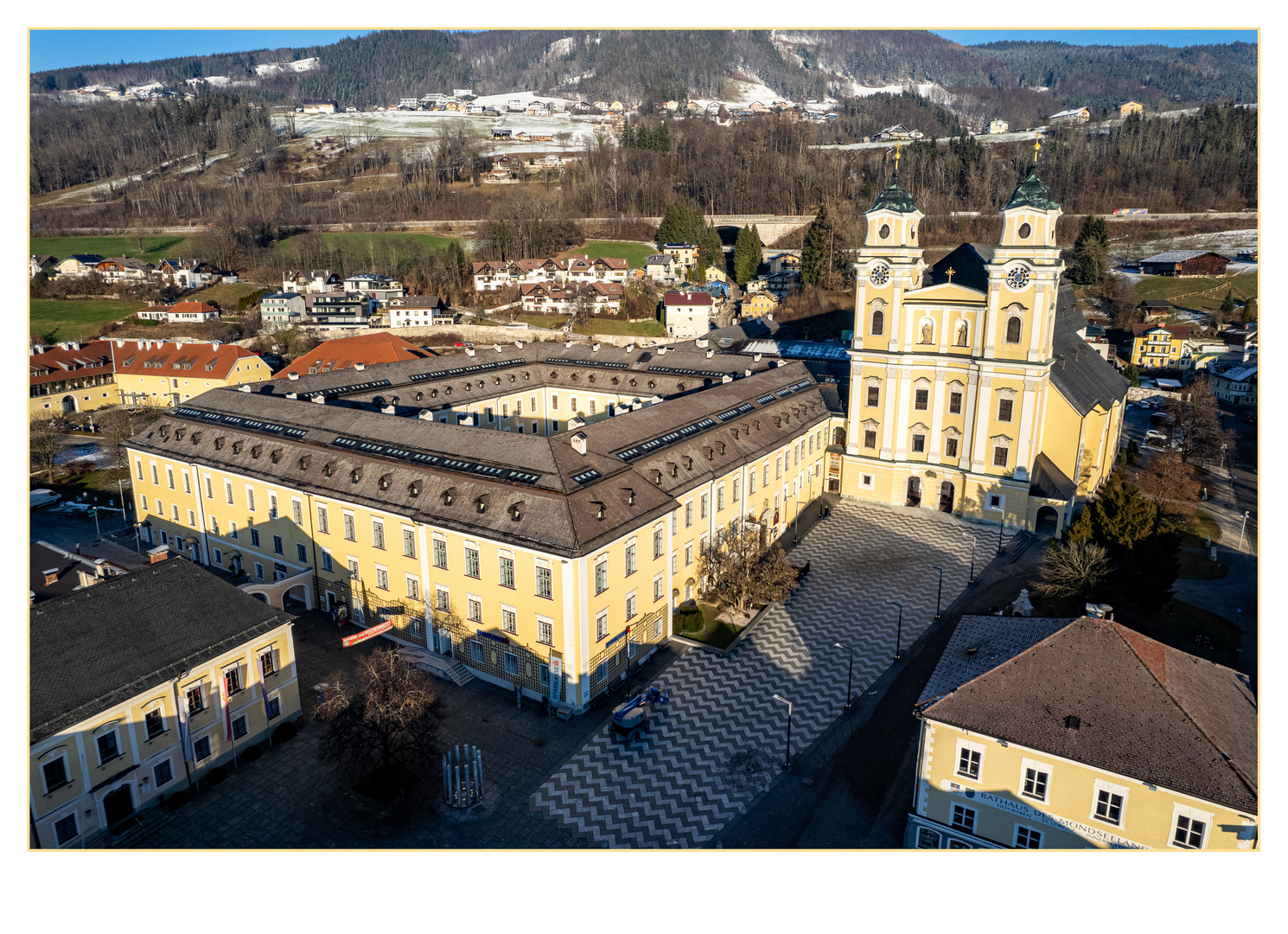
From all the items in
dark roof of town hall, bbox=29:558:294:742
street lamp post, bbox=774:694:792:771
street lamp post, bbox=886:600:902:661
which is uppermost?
dark roof of town hall, bbox=29:558:294:742

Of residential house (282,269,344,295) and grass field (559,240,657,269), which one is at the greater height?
grass field (559,240,657,269)

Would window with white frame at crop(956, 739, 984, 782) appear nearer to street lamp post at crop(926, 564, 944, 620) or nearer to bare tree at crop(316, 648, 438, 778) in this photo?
bare tree at crop(316, 648, 438, 778)

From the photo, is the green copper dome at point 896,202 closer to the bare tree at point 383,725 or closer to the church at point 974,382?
the church at point 974,382

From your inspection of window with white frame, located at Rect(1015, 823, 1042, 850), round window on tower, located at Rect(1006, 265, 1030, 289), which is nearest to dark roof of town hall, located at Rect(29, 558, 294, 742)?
window with white frame, located at Rect(1015, 823, 1042, 850)

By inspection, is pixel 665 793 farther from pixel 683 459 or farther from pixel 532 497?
pixel 683 459

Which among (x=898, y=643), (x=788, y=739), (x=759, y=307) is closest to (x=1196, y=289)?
(x=759, y=307)

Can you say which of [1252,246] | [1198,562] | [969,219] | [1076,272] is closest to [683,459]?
[1198,562]

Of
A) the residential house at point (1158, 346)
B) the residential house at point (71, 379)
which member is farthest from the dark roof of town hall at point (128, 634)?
the residential house at point (1158, 346)
